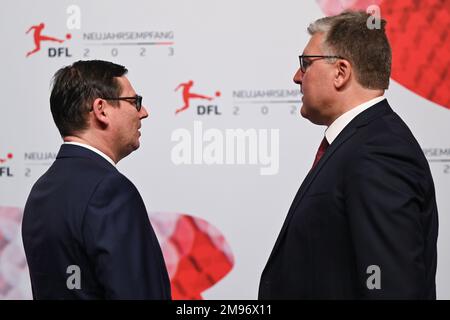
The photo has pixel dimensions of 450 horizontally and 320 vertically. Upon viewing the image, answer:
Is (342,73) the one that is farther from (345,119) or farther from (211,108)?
(211,108)

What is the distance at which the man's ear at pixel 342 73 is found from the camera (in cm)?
188

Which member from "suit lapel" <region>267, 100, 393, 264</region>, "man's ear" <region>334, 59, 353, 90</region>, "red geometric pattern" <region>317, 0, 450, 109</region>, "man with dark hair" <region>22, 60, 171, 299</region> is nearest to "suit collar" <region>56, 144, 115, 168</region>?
"man with dark hair" <region>22, 60, 171, 299</region>

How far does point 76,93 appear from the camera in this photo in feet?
6.44

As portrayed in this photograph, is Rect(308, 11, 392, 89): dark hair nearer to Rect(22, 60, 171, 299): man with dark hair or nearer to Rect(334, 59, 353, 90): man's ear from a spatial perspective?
Rect(334, 59, 353, 90): man's ear

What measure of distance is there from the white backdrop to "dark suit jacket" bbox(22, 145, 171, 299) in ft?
4.17

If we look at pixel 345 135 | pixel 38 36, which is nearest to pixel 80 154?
pixel 345 135

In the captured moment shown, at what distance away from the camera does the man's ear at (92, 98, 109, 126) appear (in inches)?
77.3

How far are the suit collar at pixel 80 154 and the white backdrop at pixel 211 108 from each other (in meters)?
1.26

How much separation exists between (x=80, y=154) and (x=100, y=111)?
0.14 meters

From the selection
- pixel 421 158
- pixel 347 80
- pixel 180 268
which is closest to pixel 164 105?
pixel 180 268
